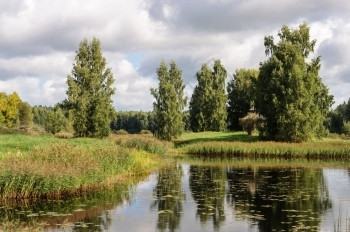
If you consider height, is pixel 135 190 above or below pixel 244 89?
below

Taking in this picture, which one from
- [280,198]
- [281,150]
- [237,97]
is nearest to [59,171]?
[280,198]

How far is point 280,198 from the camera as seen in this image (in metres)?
A: 21.5

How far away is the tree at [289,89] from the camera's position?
179 feet

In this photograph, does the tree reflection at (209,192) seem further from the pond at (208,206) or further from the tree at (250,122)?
the tree at (250,122)

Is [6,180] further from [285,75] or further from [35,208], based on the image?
[285,75]

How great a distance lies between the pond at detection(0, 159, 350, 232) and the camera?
51.1 ft

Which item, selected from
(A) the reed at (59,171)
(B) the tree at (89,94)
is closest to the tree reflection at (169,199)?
(A) the reed at (59,171)

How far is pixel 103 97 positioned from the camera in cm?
5569

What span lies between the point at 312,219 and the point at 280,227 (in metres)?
2.02

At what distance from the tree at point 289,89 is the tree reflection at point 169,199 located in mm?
25758

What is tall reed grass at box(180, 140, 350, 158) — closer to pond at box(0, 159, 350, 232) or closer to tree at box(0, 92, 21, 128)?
pond at box(0, 159, 350, 232)

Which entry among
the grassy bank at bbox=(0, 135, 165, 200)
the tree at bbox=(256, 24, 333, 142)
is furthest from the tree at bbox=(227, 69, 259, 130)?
the grassy bank at bbox=(0, 135, 165, 200)

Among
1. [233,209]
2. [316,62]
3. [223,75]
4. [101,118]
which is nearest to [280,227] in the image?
[233,209]

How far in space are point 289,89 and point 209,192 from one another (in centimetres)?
3446
